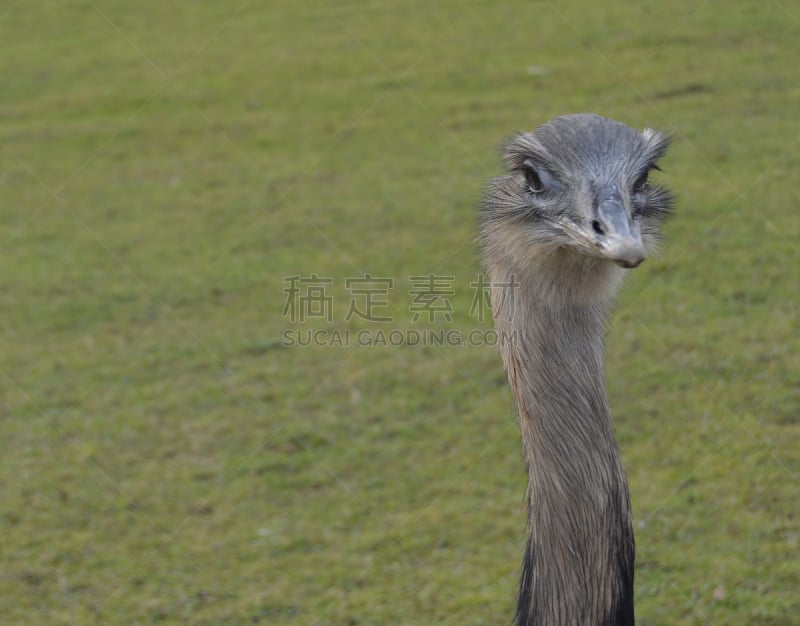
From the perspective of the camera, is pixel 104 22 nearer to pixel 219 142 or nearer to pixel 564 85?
pixel 219 142

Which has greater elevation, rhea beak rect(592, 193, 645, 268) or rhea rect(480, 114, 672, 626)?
rhea beak rect(592, 193, 645, 268)

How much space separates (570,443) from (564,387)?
0.36ft

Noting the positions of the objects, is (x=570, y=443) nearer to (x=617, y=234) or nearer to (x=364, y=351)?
(x=617, y=234)

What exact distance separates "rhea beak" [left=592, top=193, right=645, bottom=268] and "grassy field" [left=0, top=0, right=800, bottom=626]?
1.76 meters

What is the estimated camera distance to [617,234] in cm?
183

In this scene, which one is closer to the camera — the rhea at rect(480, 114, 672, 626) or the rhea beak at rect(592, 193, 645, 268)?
the rhea beak at rect(592, 193, 645, 268)

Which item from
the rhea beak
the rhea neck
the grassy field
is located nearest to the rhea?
the rhea neck

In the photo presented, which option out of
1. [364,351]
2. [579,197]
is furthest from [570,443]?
[364,351]

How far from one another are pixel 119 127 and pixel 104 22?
14.8ft

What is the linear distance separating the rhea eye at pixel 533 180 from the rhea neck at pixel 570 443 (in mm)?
136

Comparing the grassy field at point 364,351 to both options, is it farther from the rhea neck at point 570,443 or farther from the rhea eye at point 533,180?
the rhea eye at point 533,180

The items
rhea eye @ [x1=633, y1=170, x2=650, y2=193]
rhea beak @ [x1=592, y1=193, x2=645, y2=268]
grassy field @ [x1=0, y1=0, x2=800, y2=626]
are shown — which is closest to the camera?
rhea beak @ [x1=592, y1=193, x2=645, y2=268]

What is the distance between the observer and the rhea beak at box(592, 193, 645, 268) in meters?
1.79

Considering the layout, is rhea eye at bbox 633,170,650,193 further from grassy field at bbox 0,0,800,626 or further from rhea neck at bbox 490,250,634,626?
grassy field at bbox 0,0,800,626
